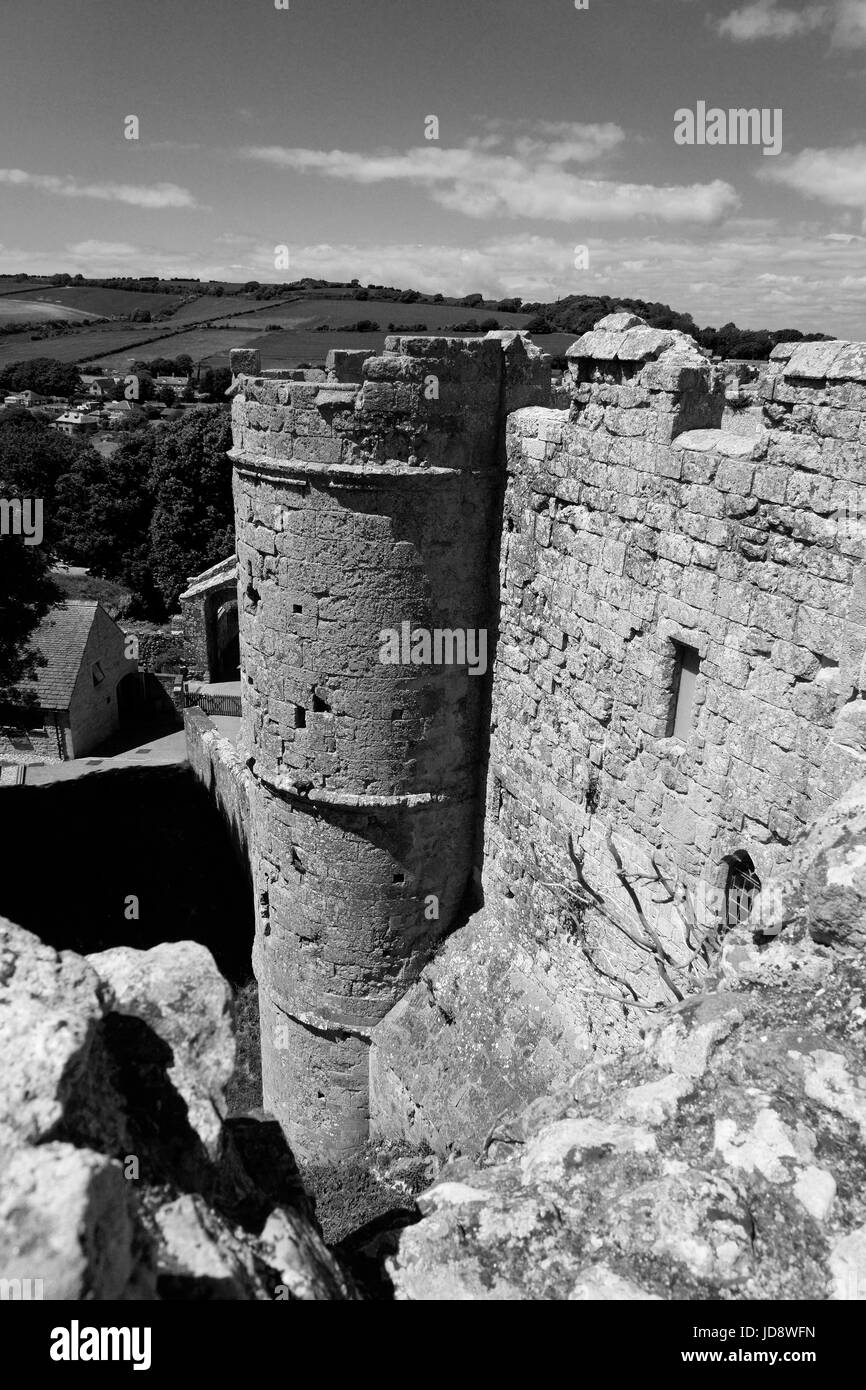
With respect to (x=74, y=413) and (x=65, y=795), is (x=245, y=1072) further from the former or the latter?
(x=74, y=413)

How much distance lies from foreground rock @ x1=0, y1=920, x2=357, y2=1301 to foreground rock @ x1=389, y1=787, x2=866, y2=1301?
47cm

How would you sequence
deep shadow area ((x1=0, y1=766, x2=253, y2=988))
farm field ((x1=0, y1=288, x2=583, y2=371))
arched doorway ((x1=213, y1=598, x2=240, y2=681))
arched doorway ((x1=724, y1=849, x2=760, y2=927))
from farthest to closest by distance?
farm field ((x1=0, y1=288, x2=583, y2=371)) < arched doorway ((x1=213, y1=598, x2=240, y2=681)) < deep shadow area ((x1=0, y1=766, x2=253, y2=988)) < arched doorway ((x1=724, y1=849, x2=760, y2=927))

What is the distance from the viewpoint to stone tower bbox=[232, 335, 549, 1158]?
26.5 ft

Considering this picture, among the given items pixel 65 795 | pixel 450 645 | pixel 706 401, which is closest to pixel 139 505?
pixel 65 795

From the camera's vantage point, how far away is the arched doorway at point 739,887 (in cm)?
636

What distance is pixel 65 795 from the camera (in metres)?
23.6

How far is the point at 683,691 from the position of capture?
6.76m

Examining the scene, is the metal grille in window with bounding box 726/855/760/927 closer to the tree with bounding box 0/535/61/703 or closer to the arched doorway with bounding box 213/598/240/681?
the tree with bounding box 0/535/61/703

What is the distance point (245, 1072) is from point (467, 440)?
31.6ft

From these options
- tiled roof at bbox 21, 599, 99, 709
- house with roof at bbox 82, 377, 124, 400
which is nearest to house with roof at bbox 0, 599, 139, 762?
tiled roof at bbox 21, 599, 99, 709

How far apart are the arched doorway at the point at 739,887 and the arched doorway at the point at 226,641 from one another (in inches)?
1002

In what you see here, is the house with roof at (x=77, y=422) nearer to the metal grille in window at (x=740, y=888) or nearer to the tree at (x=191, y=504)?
the tree at (x=191, y=504)

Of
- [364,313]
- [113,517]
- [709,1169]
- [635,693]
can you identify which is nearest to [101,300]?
[364,313]

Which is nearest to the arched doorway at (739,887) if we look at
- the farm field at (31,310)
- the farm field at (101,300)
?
the farm field at (101,300)
